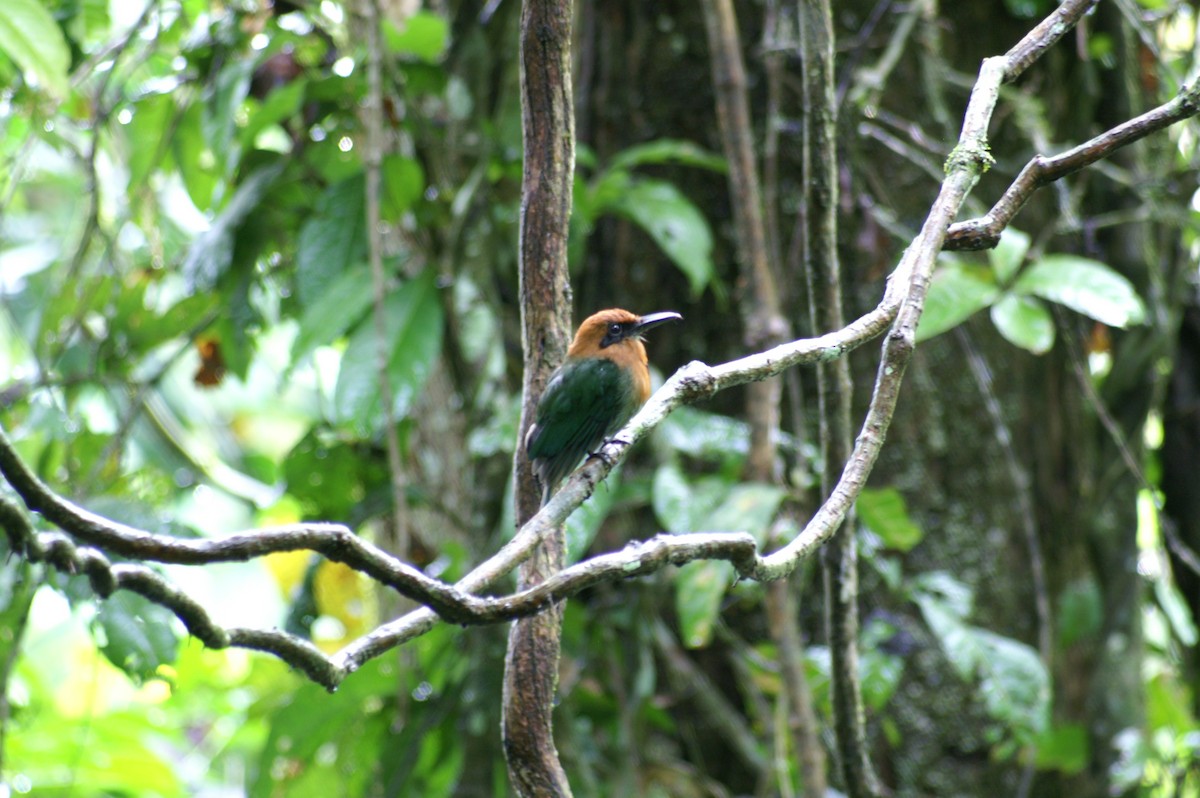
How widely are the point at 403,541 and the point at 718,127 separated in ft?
6.00

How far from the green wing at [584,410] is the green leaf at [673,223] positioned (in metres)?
0.44

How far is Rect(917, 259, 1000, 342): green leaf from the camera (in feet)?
7.84

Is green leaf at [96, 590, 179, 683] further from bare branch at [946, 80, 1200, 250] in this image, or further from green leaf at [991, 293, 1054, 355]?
green leaf at [991, 293, 1054, 355]

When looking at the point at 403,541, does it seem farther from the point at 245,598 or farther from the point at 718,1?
the point at 245,598

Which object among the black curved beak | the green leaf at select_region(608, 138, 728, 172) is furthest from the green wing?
the green leaf at select_region(608, 138, 728, 172)

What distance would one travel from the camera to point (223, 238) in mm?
3051

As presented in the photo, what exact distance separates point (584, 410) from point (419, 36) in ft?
3.59

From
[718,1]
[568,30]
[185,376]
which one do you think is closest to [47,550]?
[568,30]

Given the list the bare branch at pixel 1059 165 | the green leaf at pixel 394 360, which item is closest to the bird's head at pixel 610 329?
the green leaf at pixel 394 360

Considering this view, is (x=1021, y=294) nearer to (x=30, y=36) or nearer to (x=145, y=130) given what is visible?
(x=30, y=36)

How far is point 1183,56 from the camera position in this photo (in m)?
3.67

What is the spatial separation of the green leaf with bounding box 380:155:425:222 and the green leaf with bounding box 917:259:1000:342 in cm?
136

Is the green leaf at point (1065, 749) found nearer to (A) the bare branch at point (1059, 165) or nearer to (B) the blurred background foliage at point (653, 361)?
(B) the blurred background foliage at point (653, 361)

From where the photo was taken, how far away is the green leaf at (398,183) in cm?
299
